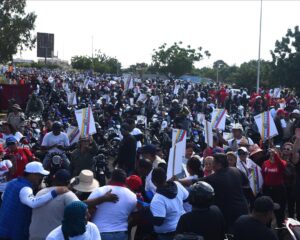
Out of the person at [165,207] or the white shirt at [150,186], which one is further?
the white shirt at [150,186]

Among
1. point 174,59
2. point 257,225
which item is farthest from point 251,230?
point 174,59

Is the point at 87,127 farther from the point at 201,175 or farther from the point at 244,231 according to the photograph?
the point at 244,231

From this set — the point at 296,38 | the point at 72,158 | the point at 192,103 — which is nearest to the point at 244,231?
the point at 72,158

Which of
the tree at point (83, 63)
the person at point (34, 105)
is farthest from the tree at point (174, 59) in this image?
the person at point (34, 105)

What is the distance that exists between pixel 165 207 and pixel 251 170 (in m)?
2.98

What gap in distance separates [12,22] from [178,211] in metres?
42.8

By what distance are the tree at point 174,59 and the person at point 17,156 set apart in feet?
214

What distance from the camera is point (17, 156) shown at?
7.88 meters

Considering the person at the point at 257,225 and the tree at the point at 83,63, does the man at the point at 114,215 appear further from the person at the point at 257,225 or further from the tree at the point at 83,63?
the tree at the point at 83,63

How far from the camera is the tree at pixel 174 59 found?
73250mm

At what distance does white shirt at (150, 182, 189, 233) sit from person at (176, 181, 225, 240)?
66 cm

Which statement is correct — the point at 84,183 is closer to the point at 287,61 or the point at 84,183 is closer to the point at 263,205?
the point at 263,205

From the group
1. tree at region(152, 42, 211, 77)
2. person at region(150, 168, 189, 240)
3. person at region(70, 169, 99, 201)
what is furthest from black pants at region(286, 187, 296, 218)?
tree at region(152, 42, 211, 77)

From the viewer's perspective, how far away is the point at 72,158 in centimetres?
891
